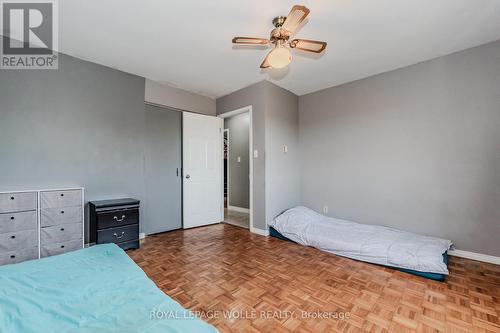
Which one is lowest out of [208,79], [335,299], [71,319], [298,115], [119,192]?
[335,299]

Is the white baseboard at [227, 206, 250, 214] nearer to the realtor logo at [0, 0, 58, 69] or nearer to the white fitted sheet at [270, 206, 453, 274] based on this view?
the white fitted sheet at [270, 206, 453, 274]

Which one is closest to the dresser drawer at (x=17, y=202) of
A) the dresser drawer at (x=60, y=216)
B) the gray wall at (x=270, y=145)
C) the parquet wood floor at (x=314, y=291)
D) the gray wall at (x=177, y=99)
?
the dresser drawer at (x=60, y=216)

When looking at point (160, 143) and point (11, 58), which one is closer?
point (11, 58)

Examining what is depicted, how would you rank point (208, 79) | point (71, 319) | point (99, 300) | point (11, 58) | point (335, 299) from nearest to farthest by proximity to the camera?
point (71, 319)
point (99, 300)
point (335, 299)
point (11, 58)
point (208, 79)

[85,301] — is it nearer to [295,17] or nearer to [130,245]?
[130,245]

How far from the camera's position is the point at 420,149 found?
10.0 feet

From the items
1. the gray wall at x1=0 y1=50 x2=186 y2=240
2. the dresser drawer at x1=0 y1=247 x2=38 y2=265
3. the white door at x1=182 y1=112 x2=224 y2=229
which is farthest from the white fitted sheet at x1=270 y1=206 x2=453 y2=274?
the dresser drawer at x1=0 y1=247 x2=38 y2=265

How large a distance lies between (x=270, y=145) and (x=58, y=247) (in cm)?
311

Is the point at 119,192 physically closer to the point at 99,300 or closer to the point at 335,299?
the point at 99,300

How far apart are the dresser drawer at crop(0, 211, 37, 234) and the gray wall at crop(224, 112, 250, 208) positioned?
3.83 meters

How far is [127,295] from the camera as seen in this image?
1.11 metres

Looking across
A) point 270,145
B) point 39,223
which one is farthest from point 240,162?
point 39,223

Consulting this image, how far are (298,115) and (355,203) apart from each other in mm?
1992

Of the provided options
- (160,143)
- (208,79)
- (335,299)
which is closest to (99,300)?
(335,299)
